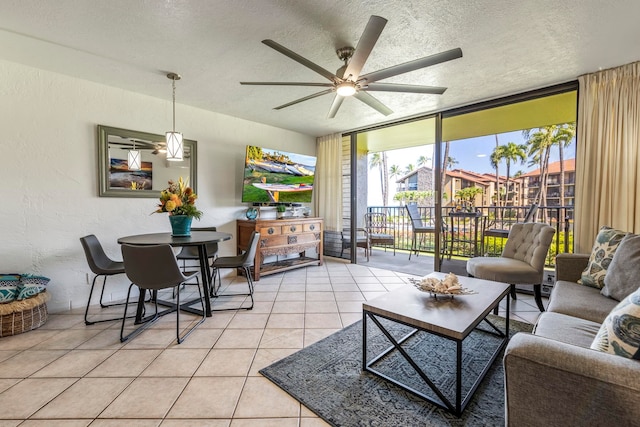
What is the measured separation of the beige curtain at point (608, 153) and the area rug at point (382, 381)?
1.75 metres

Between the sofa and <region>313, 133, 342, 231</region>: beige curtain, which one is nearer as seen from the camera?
the sofa

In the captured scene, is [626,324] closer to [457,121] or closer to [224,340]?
[224,340]

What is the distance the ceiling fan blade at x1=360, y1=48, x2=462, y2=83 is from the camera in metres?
1.71

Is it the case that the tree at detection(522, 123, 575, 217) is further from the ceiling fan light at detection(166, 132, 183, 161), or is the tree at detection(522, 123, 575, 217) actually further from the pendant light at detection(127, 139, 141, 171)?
the pendant light at detection(127, 139, 141, 171)

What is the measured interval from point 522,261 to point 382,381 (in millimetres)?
2162

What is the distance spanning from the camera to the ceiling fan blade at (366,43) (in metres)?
1.52

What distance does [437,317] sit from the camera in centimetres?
150

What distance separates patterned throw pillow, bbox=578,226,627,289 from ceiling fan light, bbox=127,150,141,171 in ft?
14.5

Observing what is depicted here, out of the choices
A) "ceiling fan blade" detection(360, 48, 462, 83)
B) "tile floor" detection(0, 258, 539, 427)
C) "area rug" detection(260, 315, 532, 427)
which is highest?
"ceiling fan blade" detection(360, 48, 462, 83)

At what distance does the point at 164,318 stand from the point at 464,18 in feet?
11.3

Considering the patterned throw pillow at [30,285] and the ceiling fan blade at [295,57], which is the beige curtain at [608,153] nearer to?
the ceiling fan blade at [295,57]

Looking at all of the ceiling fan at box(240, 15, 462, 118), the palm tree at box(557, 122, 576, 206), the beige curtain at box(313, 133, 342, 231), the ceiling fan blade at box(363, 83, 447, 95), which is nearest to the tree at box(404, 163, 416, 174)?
the palm tree at box(557, 122, 576, 206)

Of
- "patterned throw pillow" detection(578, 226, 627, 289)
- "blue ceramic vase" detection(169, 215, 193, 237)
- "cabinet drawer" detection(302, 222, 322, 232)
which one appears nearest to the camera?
"patterned throw pillow" detection(578, 226, 627, 289)

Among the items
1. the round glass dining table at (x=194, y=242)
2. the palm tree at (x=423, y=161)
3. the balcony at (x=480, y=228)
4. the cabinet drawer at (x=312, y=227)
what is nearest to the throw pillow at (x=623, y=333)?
the round glass dining table at (x=194, y=242)
